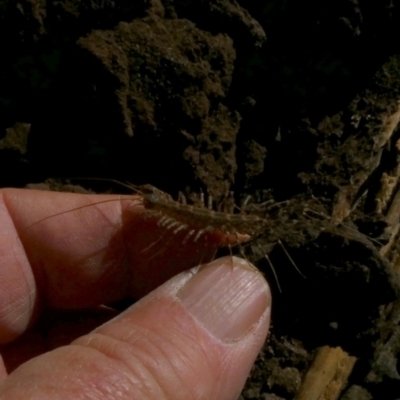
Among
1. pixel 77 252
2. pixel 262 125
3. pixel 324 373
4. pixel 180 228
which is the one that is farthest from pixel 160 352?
pixel 262 125

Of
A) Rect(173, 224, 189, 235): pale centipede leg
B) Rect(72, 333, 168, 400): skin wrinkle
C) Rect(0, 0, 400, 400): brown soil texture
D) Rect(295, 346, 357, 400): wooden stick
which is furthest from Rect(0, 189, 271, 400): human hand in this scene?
Rect(295, 346, 357, 400): wooden stick

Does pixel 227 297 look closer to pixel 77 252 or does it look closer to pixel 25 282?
pixel 77 252

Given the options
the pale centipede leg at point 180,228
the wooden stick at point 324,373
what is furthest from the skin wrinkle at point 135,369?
the wooden stick at point 324,373

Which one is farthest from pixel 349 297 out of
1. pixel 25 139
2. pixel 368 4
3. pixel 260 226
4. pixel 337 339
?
pixel 25 139

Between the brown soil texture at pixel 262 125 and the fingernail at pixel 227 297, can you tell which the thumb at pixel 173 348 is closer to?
the fingernail at pixel 227 297

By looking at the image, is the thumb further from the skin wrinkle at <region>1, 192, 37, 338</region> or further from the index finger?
the skin wrinkle at <region>1, 192, 37, 338</region>
